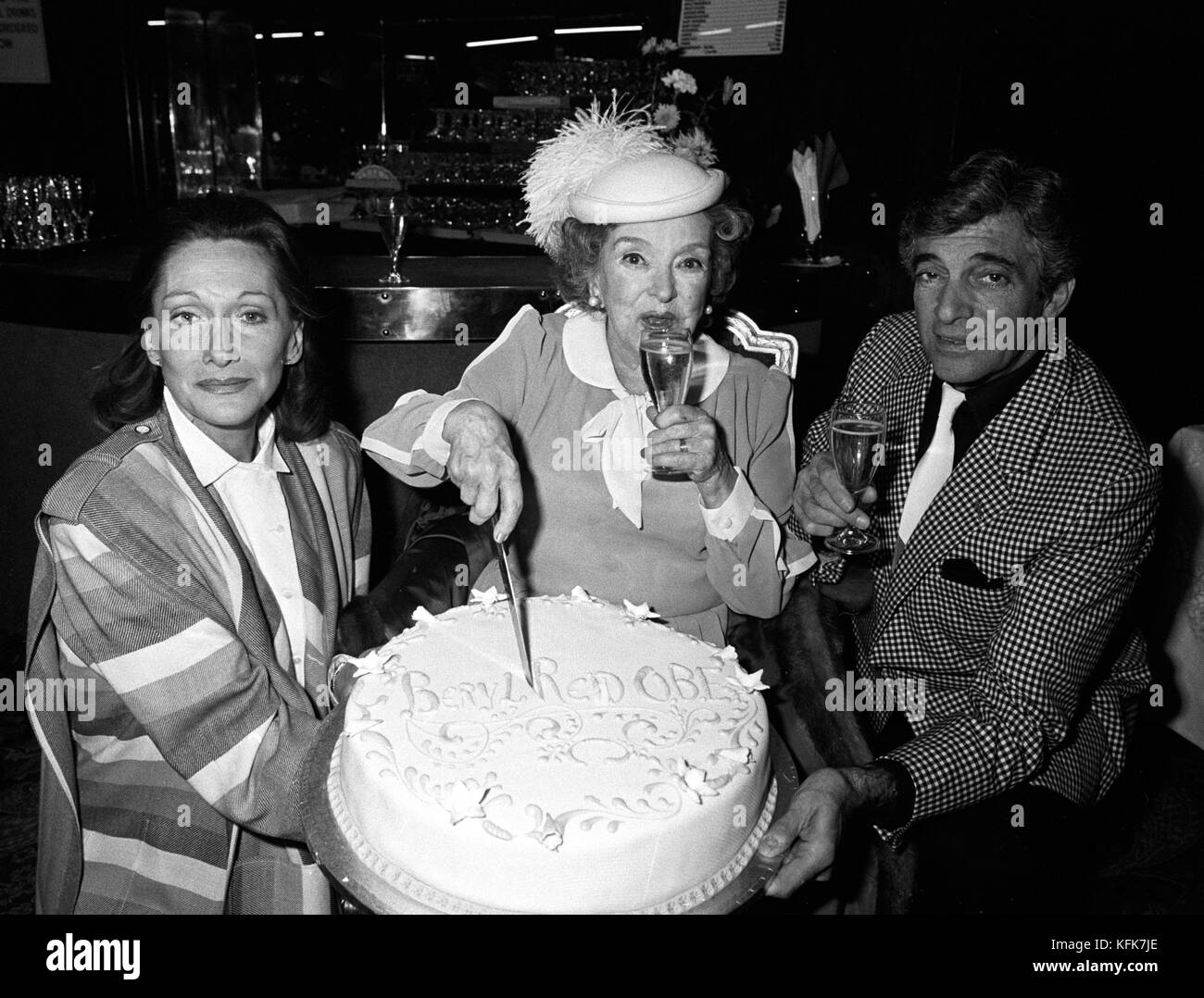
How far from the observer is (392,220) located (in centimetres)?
374

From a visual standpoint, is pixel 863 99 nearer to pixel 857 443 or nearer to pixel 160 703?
pixel 857 443

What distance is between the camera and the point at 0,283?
390 centimetres

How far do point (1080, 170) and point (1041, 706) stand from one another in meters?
5.02

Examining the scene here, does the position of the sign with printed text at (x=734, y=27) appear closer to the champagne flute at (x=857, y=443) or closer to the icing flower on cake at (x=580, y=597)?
the champagne flute at (x=857, y=443)

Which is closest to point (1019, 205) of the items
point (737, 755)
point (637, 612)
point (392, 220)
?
point (637, 612)

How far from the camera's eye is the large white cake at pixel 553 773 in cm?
148

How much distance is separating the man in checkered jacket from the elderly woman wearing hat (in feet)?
0.83

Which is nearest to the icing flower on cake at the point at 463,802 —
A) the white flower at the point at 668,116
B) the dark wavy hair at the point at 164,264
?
the dark wavy hair at the point at 164,264

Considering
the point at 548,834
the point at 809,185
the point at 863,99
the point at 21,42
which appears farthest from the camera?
the point at 863,99

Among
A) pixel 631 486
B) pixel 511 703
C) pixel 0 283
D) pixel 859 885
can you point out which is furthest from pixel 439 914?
pixel 0 283

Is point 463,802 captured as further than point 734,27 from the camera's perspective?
No

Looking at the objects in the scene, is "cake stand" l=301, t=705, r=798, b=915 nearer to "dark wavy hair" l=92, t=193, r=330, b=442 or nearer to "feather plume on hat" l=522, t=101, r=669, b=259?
"dark wavy hair" l=92, t=193, r=330, b=442

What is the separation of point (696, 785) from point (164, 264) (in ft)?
5.32
